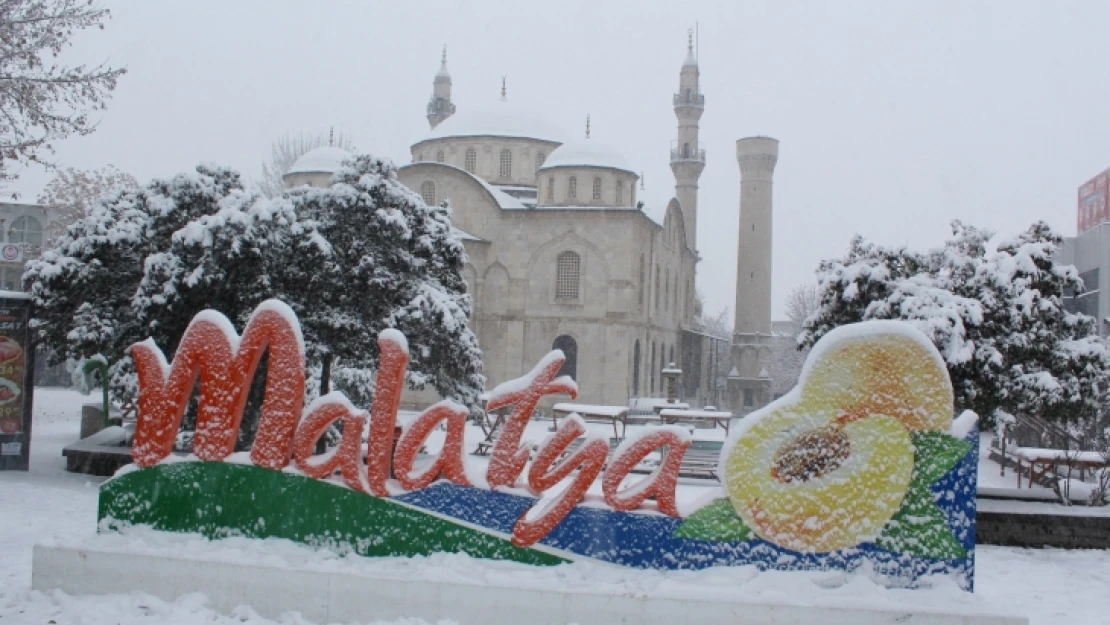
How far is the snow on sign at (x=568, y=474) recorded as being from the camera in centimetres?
660

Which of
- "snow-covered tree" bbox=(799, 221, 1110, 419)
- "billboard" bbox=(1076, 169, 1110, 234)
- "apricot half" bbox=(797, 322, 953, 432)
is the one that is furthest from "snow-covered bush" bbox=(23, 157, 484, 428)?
"billboard" bbox=(1076, 169, 1110, 234)

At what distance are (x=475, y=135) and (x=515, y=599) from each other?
3229cm

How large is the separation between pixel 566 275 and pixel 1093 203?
17.0m

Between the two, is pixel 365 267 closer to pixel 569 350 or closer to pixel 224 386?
pixel 224 386

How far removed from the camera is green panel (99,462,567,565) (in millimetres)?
7086

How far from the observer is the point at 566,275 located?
33781 mm

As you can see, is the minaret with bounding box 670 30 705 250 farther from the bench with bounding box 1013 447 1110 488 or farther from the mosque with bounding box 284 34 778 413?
the bench with bounding box 1013 447 1110 488

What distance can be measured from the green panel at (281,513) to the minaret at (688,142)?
3756 cm

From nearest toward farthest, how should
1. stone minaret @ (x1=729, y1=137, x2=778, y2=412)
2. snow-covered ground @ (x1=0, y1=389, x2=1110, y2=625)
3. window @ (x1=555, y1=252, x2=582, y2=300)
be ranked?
snow-covered ground @ (x1=0, y1=389, x2=1110, y2=625), window @ (x1=555, y1=252, x2=582, y2=300), stone minaret @ (x1=729, y1=137, x2=778, y2=412)

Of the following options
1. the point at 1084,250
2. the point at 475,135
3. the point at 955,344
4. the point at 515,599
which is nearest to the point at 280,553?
the point at 515,599

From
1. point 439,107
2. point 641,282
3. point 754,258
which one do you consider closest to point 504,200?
point 641,282

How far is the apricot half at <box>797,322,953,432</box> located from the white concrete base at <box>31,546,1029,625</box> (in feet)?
A: 4.25

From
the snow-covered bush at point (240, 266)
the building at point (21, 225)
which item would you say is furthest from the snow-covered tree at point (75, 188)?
the snow-covered bush at point (240, 266)

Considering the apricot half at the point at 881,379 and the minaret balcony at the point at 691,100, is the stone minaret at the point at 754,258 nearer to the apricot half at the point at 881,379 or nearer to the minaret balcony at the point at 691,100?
the minaret balcony at the point at 691,100
